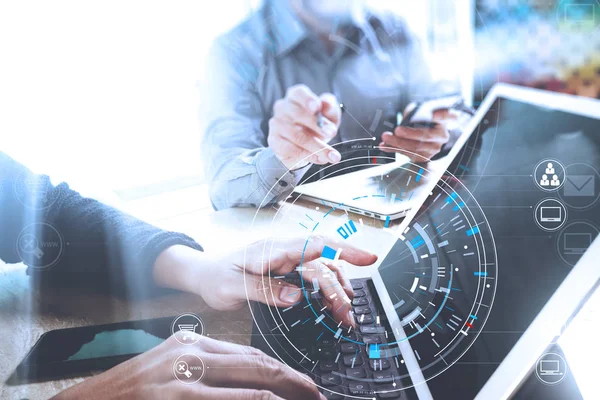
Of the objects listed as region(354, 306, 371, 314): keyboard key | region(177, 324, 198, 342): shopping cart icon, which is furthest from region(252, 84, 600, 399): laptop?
region(177, 324, 198, 342): shopping cart icon

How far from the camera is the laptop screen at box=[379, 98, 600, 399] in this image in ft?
1.77

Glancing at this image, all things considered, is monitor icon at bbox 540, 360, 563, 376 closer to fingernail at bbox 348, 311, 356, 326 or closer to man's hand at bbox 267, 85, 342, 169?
fingernail at bbox 348, 311, 356, 326

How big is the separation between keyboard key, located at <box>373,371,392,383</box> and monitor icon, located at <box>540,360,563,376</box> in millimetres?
179

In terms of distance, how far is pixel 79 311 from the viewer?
606mm

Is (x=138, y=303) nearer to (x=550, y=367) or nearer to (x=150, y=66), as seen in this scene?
(x=150, y=66)

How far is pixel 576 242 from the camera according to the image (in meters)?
0.55

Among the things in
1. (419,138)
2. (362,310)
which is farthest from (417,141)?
(362,310)

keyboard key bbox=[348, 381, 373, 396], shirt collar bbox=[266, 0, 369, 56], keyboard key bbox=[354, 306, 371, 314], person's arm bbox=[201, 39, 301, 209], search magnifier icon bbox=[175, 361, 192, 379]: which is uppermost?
shirt collar bbox=[266, 0, 369, 56]

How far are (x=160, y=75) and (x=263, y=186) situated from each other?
0.18 m

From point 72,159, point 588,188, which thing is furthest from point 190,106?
point 588,188

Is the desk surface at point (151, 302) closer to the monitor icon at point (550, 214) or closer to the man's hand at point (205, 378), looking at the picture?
the man's hand at point (205, 378)

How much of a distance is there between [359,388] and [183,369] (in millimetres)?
213

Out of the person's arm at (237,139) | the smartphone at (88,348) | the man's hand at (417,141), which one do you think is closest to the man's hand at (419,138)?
the man's hand at (417,141)

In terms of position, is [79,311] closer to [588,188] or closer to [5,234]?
[5,234]
